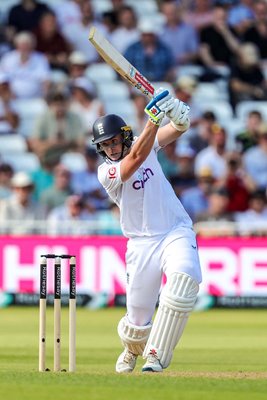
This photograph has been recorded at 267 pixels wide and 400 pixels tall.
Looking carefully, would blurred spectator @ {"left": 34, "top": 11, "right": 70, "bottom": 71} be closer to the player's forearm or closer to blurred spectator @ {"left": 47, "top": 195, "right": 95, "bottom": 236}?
blurred spectator @ {"left": 47, "top": 195, "right": 95, "bottom": 236}

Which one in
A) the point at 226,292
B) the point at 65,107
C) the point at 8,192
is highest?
the point at 65,107

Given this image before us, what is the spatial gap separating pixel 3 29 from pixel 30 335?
8456 millimetres

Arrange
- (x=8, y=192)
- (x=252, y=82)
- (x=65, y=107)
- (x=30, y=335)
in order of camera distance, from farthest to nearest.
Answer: (x=252, y=82), (x=65, y=107), (x=8, y=192), (x=30, y=335)

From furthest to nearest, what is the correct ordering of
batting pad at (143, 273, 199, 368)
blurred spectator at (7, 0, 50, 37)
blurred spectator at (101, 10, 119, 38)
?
blurred spectator at (101, 10, 119, 38), blurred spectator at (7, 0, 50, 37), batting pad at (143, 273, 199, 368)

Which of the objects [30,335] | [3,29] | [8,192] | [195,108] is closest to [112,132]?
[30,335]

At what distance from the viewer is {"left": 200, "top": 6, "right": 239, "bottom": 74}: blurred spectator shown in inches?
781

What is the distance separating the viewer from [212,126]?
1791 cm

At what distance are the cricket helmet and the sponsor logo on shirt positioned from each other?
0.69 feet

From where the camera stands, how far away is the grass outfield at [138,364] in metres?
6.97

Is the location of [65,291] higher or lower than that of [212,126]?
lower

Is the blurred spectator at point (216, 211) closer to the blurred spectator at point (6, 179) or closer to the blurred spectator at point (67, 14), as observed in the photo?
the blurred spectator at point (6, 179)

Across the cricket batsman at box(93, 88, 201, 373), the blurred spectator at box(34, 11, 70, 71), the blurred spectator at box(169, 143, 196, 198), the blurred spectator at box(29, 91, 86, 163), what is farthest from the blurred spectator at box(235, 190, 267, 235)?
the cricket batsman at box(93, 88, 201, 373)

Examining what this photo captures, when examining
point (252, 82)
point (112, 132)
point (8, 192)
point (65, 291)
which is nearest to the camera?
point (112, 132)

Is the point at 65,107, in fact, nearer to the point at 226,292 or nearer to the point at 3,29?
the point at 3,29
